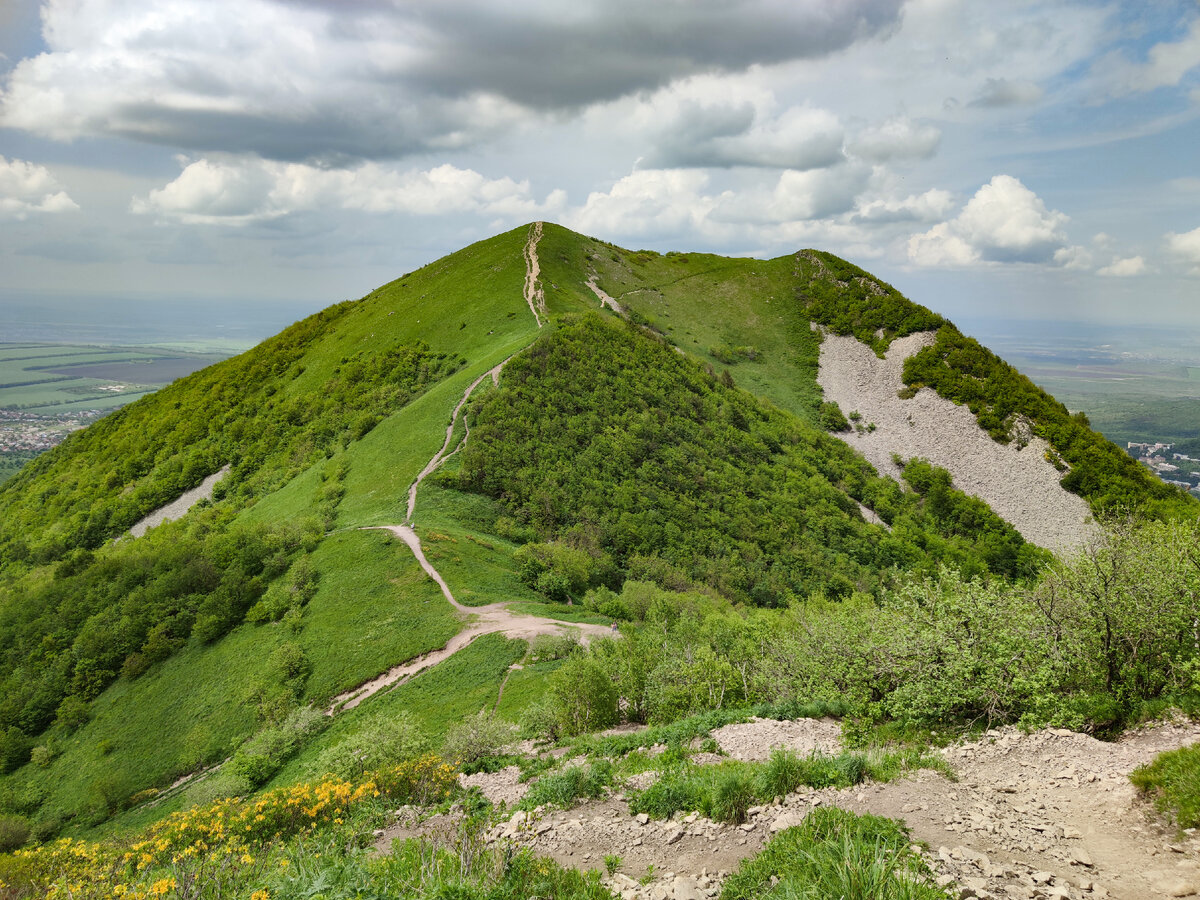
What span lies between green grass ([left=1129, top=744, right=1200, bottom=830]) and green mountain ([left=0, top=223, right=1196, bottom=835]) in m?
7.24

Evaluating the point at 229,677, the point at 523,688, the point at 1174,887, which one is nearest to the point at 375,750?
the point at 523,688

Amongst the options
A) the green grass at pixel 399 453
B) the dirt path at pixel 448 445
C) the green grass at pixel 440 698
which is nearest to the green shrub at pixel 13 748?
the green grass at pixel 440 698

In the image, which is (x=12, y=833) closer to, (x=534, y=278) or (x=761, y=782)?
(x=761, y=782)

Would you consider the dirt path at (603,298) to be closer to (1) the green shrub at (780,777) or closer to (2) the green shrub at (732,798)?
(1) the green shrub at (780,777)

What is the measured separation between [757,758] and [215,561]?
134ft

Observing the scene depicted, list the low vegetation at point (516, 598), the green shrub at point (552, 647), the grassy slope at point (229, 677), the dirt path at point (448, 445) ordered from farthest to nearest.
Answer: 1. the dirt path at point (448, 445)
2. the green shrub at point (552, 647)
3. the grassy slope at point (229, 677)
4. the low vegetation at point (516, 598)

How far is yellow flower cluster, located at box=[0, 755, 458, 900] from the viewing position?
10.5 m

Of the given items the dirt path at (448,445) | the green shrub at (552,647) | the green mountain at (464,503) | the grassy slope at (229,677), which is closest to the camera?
the grassy slope at (229,677)

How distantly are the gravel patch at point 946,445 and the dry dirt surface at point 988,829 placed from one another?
5945 cm

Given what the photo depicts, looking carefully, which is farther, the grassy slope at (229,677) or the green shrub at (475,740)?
the grassy slope at (229,677)

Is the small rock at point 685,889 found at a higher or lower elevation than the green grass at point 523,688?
higher

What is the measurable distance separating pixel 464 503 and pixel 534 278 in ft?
182

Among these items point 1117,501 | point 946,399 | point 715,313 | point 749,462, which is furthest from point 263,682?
point 715,313

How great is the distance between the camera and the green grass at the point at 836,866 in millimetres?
7332
